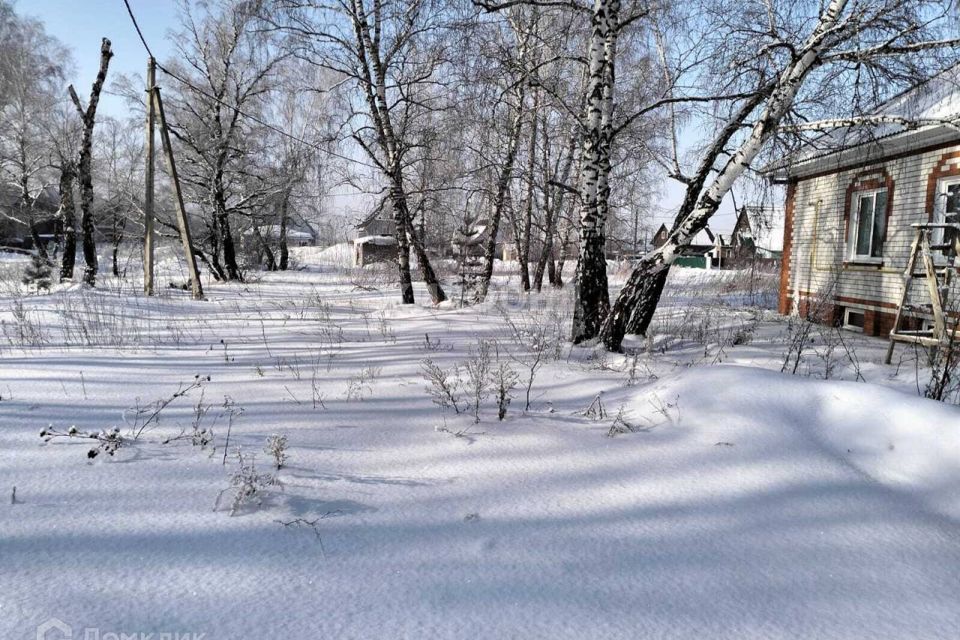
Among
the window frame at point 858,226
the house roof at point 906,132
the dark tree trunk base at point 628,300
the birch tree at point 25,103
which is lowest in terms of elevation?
the dark tree trunk base at point 628,300

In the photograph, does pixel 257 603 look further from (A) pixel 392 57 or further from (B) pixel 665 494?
(A) pixel 392 57

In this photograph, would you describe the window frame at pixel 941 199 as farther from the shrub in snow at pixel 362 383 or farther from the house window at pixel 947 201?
the shrub in snow at pixel 362 383

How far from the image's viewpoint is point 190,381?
12.6 feet

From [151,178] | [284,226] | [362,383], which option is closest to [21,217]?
[284,226]

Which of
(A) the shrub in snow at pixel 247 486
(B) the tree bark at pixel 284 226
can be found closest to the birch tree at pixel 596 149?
(A) the shrub in snow at pixel 247 486

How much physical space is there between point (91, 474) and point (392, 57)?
30.2 feet

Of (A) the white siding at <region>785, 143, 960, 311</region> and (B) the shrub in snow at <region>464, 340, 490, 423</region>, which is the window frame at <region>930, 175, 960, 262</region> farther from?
(B) the shrub in snow at <region>464, 340, 490, 423</region>

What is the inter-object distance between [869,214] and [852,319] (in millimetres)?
2179

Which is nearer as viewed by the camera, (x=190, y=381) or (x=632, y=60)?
(x=190, y=381)

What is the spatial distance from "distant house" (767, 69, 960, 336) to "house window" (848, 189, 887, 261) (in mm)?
18

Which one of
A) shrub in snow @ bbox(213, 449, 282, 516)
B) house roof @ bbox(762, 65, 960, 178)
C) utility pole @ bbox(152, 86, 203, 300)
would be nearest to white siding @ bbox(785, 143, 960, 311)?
house roof @ bbox(762, 65, 960, 178)

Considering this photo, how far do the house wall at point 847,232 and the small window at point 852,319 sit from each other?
0.12 metres

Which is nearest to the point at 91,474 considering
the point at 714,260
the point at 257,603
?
the point at 257,603

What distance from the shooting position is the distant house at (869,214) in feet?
26.6
